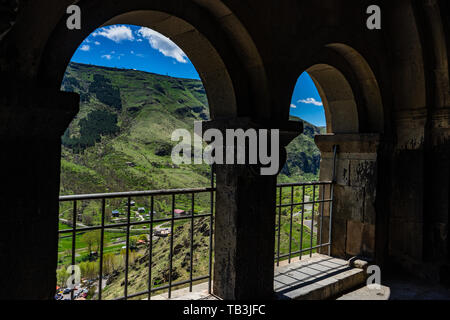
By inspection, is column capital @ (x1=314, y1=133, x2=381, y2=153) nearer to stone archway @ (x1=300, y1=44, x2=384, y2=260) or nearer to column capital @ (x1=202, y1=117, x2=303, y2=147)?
stone archway @ (x1=300, y1=44, x2=384, y2=260)

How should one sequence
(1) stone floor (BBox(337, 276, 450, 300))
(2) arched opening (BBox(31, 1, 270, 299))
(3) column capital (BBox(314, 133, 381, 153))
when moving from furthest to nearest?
(3) column capital (BBox(314, 133, 381, 153)) → (1) stone floor (BBox(337, 276, 450, 300)) → (2) arched opening (BBox(31, 1, 270, 299))

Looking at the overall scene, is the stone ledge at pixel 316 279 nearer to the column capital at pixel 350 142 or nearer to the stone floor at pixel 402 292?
the stone floor at pixel 402 292

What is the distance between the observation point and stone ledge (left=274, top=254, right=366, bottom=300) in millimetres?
3506

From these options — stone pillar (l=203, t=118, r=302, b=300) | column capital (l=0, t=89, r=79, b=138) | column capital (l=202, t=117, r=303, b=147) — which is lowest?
stone pillar (l=203, t=118, r=302, b=300)

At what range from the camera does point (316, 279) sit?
12.6 ft

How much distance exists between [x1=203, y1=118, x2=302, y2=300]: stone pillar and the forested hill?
27076 millimetres

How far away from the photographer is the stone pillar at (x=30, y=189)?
1714 millimetres

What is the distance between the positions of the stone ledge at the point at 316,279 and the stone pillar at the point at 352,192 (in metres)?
0.30

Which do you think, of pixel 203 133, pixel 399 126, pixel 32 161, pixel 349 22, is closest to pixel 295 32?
pixel 349 22

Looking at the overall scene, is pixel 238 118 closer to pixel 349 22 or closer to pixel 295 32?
pixel 295 32

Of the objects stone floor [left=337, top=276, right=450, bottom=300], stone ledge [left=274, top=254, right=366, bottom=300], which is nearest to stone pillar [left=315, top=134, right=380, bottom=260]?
stone ledge [left=274, top=254, right=366, bottom=300]
